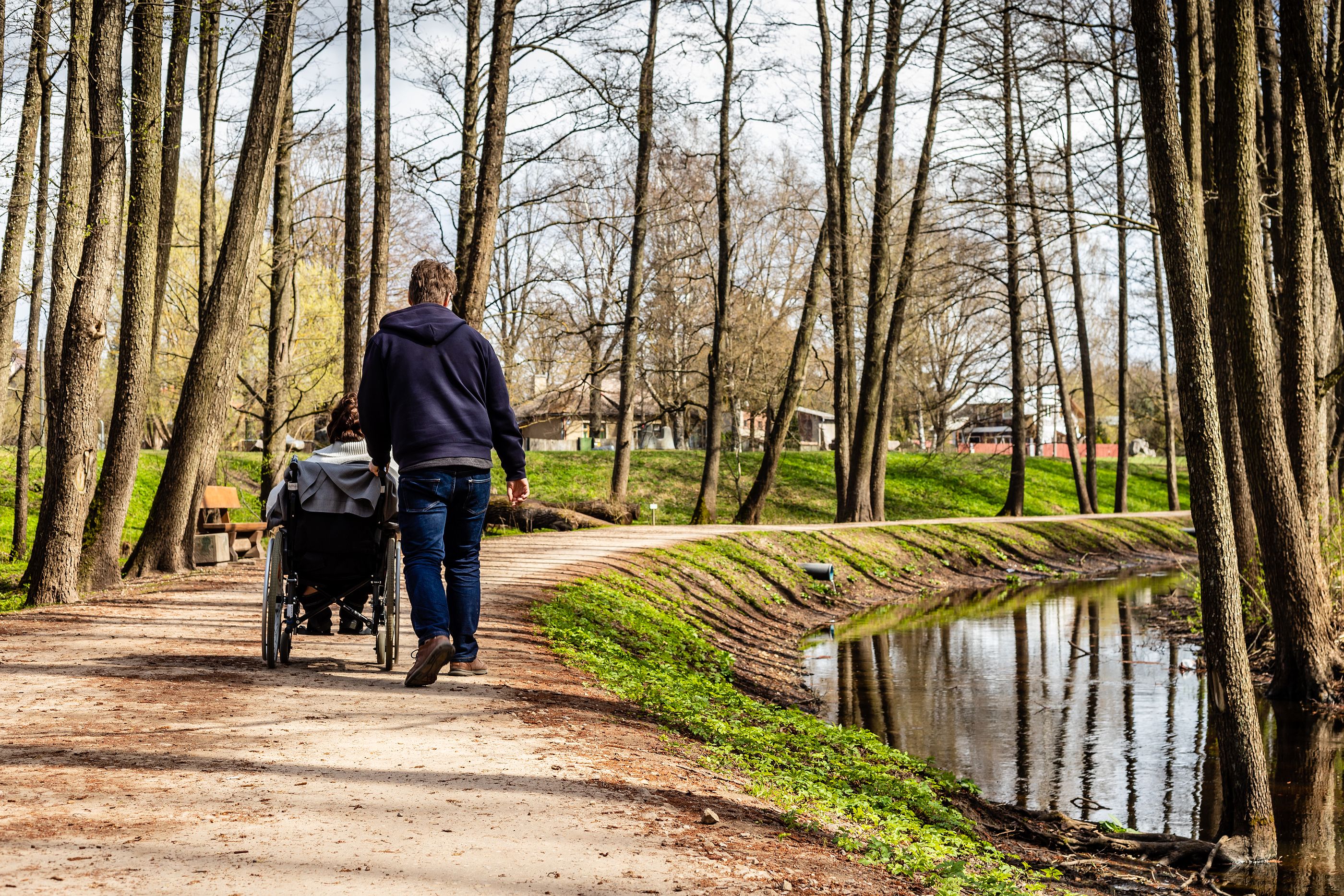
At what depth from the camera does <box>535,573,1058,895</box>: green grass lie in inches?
185

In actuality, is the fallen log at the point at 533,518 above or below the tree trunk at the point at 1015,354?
below

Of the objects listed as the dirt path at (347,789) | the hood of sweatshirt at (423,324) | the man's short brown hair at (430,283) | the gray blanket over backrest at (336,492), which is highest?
the man's short brown hair at (430,283)

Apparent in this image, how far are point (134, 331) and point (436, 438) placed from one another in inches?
303

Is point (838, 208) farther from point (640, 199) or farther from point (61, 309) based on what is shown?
point (61, 309)

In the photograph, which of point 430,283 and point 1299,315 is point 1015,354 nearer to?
point 1299,315

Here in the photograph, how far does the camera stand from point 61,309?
55.4ft

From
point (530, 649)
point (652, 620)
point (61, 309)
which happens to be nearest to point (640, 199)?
point (61, 309)

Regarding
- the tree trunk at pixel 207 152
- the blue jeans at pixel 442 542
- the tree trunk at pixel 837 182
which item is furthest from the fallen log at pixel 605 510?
the blue jeans at pixel 442 542

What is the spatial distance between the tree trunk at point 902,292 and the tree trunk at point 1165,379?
7486mm

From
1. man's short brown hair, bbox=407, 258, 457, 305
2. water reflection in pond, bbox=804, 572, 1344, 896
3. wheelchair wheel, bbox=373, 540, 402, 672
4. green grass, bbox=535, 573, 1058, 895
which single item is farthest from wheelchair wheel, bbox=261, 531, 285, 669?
water reflection in pond, bbox=804, 572, 1344, 896

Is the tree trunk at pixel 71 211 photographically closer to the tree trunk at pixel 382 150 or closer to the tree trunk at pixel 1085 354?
the tree trunk at pixel 382 150

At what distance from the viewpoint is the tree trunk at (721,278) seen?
25.6m

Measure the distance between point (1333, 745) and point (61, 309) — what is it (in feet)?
54.1

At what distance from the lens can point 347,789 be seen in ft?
14.1
